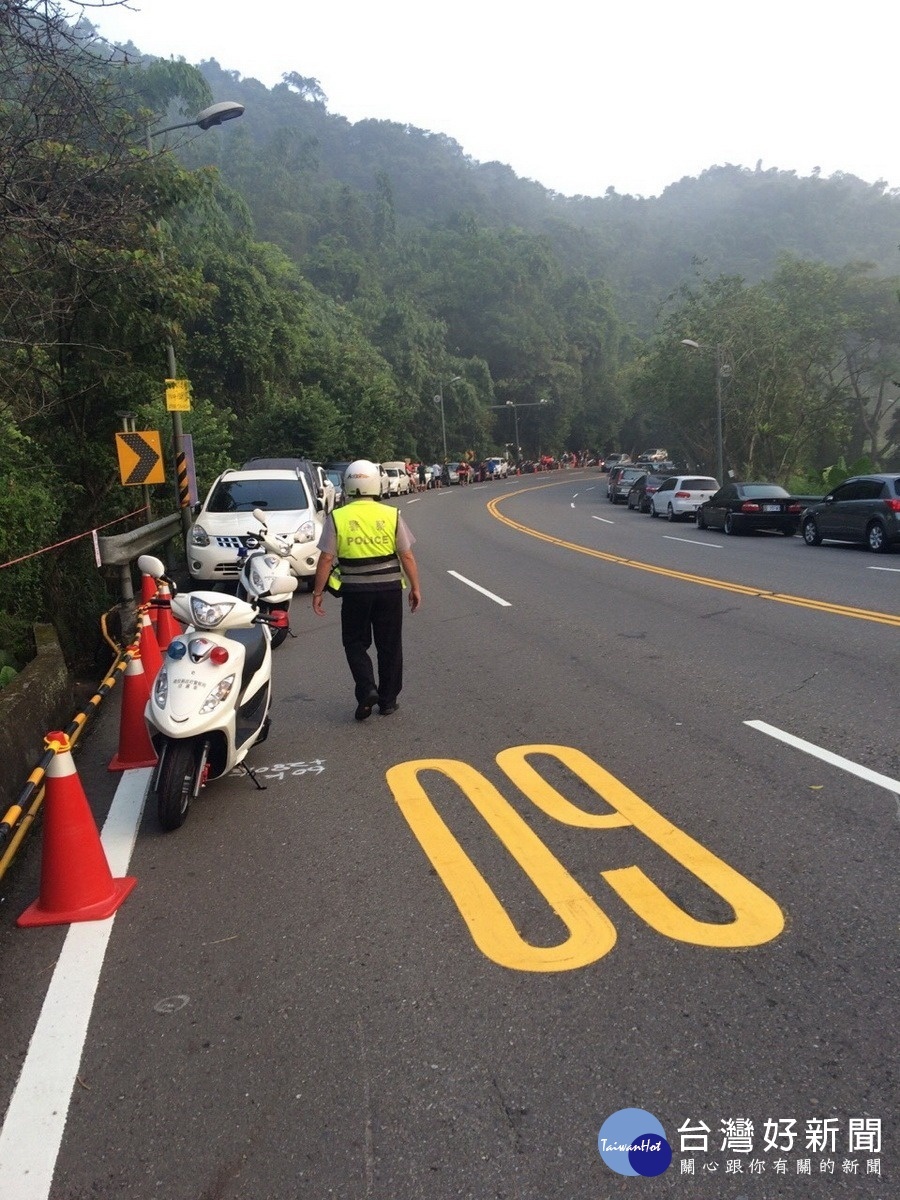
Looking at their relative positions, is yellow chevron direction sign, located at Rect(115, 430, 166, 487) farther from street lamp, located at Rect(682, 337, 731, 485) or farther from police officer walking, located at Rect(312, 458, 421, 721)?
street lamp, located at Rect(682, 337, 731, 485)

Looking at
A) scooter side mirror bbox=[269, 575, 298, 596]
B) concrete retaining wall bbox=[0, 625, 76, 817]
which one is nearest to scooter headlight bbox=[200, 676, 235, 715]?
concrete retaining wall bbox=[0, 625, 76, 817]

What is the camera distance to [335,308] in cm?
8612

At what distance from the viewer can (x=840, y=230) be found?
149875 millimetres

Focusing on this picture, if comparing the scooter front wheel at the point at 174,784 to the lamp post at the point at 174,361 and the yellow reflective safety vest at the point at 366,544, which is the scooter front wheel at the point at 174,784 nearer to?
the yellow reflective safety vest at the point at 366,544

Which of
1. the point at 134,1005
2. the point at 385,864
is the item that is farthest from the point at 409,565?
the point at 134,1005

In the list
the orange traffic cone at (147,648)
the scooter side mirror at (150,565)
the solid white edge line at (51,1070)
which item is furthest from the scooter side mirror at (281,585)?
the solid white edge line at (51,1070)

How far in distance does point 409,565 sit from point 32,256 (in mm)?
4783

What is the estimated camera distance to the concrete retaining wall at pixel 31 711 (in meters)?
6.16

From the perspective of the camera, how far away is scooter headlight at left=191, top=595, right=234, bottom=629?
19.0 ft

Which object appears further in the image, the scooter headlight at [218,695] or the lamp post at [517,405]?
the lamp post at [517,405]

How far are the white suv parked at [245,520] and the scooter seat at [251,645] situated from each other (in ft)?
21.2

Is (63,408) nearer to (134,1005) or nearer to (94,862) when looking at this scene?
(94,862)

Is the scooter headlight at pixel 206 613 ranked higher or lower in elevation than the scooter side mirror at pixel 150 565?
lower

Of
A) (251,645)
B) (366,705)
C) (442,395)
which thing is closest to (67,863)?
(251,645)
